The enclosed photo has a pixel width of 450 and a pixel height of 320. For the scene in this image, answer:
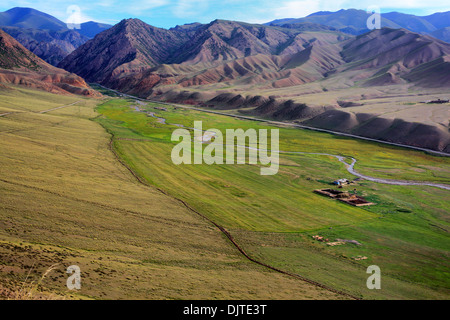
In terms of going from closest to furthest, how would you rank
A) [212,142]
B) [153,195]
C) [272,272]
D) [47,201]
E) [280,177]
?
[272,272] → [47,201] → [153,195] → [280,177] → [212,142]

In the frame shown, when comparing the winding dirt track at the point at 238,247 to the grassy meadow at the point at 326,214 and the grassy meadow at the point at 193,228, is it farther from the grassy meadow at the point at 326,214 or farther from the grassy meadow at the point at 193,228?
the grassy meadow at the point at 326,214

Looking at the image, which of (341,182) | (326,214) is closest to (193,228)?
(326,214)

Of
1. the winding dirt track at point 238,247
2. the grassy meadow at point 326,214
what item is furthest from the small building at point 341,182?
the winding dirt track at point 238,247

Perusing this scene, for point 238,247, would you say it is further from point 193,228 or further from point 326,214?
point 326,214

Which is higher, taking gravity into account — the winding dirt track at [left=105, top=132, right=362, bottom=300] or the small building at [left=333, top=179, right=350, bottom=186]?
the small building at [left=333, top=179, right=350, bottom=186]

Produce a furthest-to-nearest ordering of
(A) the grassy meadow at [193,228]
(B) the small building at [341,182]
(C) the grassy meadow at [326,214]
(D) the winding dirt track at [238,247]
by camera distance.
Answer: (B) the small building at [341,182], (C) the grassy meadow at [326,214], (D) the winding dirt track at [238,247], (A) the grassy meadow at [193,228]

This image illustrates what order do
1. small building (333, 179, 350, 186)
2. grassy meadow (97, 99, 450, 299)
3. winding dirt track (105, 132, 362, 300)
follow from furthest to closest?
small building (333, 179, 350, 186)
grassy meadow (97, 99, 450, 299)
winding dirt track (105, 132, 362, 300)

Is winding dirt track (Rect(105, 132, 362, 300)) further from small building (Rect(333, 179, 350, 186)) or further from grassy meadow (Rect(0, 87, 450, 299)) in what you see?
small building (Rect(333, 179, 350, 186))


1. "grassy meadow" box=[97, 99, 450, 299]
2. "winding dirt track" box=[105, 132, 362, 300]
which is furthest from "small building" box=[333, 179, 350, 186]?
"winding dirt track" box=[105, 132, 362, 300]
